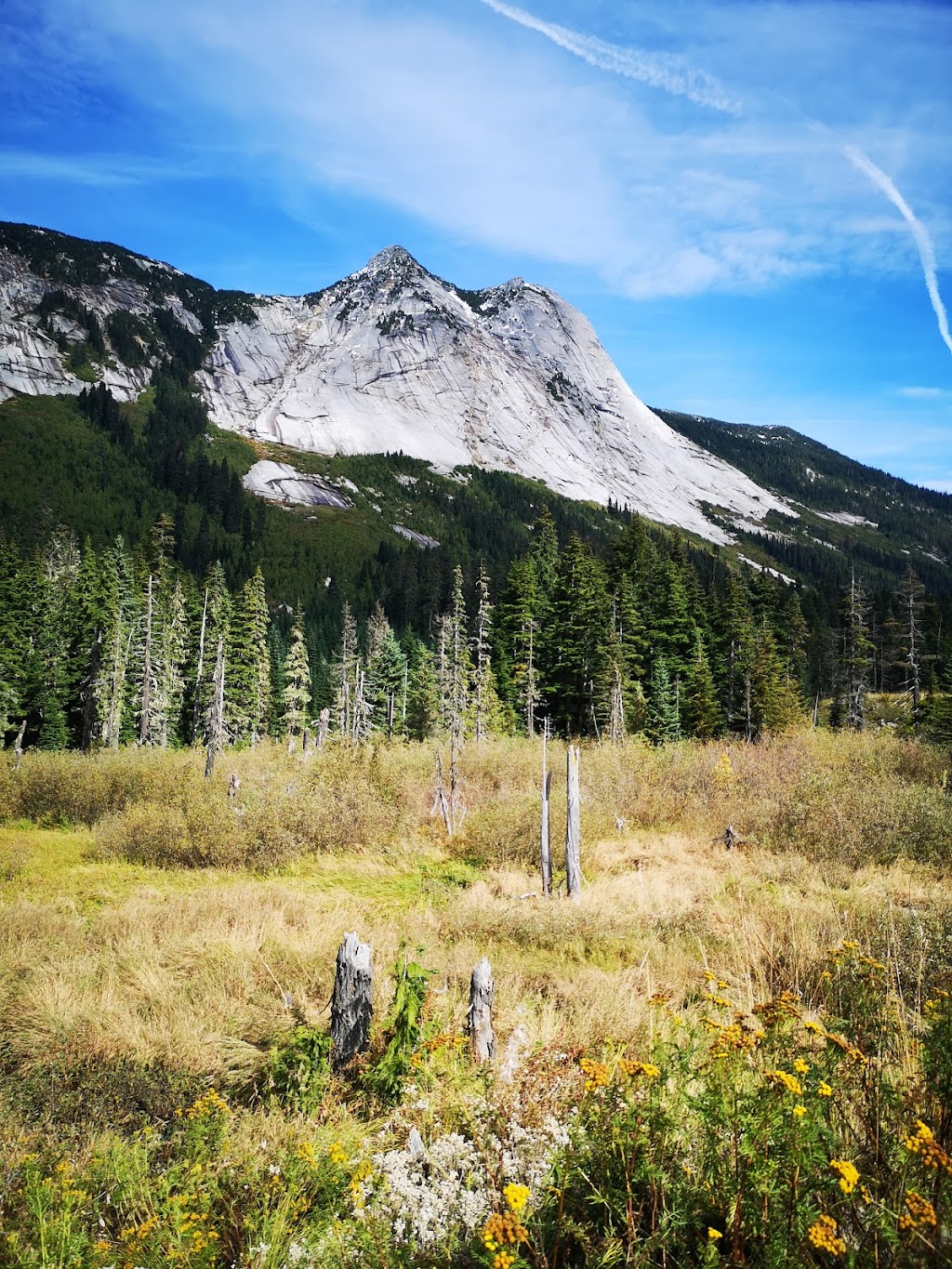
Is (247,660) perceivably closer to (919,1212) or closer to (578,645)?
(578,645)

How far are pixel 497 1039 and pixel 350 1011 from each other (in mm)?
1427

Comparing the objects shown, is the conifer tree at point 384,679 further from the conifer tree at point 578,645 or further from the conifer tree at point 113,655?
the conifer tree at point 578,645

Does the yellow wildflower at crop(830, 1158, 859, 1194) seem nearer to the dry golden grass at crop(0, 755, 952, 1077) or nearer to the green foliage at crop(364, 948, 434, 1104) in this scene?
the green foliage at crop(364, 948, 434, 1104)

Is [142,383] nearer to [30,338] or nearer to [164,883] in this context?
[30,338]

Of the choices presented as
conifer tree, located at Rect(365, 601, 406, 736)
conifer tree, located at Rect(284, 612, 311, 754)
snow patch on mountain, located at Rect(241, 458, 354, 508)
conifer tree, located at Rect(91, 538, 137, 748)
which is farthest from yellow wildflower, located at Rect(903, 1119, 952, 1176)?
snow patch on mountain, located at Rect(241, 458, 354, 508)

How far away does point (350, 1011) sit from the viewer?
18.7 feet

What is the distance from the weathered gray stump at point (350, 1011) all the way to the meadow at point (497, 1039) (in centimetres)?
17

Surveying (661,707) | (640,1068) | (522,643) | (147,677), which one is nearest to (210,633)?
(147,677)

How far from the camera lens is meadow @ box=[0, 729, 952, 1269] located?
9.23ft

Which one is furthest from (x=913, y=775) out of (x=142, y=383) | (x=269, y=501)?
(x=142, y=383)

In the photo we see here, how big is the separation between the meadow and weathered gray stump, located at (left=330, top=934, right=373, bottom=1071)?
0.17 m

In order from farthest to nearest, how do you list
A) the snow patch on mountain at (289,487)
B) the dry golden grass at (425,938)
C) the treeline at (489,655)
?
the snow patch on mountain at (289,487), the treeline at (489,655), the dry golden grass at (425,938)

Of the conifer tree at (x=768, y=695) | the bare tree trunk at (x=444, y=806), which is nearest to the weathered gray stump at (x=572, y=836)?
the bare tree trunk at (x=444, y=806)

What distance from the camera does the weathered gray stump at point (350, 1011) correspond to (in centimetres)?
566
